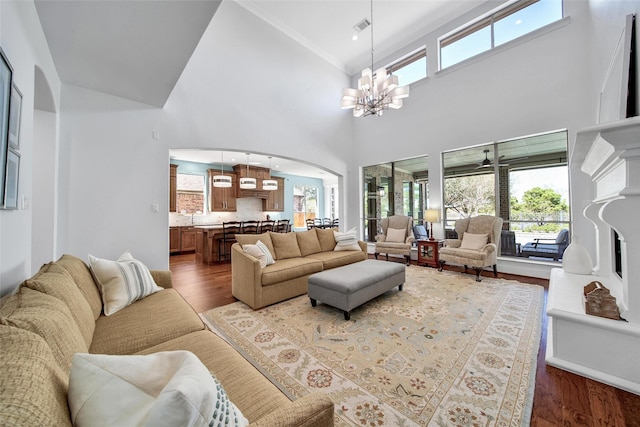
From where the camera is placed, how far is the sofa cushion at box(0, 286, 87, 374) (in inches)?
32.7

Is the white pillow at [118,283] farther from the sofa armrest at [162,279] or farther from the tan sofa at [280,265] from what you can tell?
the tan sofa at [280,265]

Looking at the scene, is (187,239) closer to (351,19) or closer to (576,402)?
(351,19)


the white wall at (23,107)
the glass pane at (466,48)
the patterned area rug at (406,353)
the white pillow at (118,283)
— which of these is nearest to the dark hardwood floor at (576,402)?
the patterned area rug at (406,353)

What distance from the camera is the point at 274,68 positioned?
203 inches

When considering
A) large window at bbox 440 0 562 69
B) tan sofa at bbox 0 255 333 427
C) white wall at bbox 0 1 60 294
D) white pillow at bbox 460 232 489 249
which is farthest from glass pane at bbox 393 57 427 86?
tan sofa at bbox 0 255 333 427

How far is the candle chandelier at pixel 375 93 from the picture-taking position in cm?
411

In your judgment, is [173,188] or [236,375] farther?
[173,188]

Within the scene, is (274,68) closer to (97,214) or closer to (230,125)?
(230,125)

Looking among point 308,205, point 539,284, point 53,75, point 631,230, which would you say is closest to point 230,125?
point 53,75

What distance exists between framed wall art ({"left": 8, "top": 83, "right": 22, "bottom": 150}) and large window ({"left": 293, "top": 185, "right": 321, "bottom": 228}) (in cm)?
891

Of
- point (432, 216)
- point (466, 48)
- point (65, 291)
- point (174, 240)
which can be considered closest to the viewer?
point (65, 291)

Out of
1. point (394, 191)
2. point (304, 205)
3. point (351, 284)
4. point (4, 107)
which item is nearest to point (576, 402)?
point (351, 284)

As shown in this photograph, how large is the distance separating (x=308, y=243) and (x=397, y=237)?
89.5 inches

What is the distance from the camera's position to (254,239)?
355 cm
